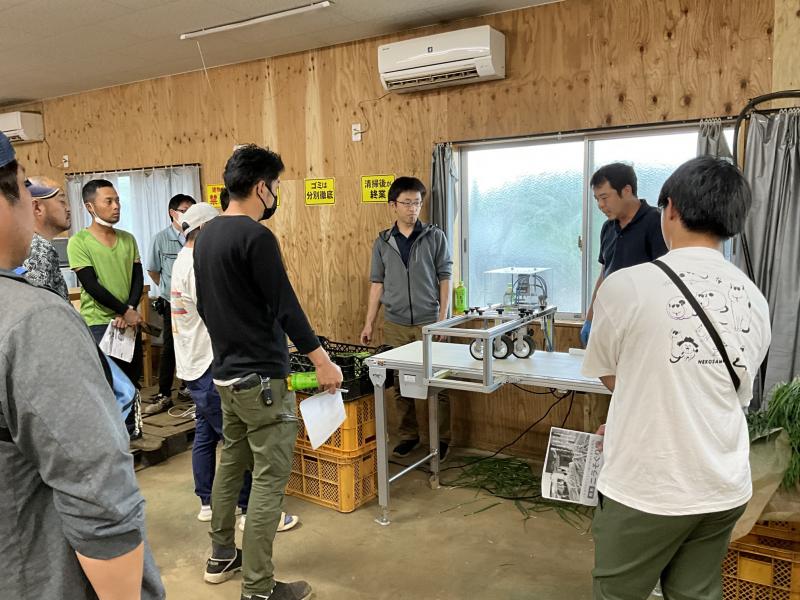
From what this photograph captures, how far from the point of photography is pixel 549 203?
12.3ft

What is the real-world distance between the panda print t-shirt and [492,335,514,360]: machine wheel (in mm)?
1440

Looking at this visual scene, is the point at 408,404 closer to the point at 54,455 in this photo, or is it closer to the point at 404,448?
the point at 404,448

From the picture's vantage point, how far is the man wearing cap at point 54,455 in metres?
0.79

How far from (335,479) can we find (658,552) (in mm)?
2004

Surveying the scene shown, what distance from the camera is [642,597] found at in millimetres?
1444

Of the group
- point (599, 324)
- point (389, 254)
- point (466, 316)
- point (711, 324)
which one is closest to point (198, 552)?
point (466, 316)

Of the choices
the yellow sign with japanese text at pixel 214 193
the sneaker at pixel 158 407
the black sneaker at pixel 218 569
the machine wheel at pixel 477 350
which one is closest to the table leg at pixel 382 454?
the machine wheel at pixel 477 350

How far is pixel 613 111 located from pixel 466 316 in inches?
58.3

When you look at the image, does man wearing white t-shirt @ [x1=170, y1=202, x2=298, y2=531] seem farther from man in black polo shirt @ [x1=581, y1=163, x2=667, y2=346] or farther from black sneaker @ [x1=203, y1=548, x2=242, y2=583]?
man in black polo shirt @ [x1=581, y1=163, x2=667, y2=346]

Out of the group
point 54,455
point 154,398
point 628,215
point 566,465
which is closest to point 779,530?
point 566,465

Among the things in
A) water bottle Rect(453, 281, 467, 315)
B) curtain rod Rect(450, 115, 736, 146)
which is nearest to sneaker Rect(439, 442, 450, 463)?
water bottle Rect(453, 281, 467, 315)

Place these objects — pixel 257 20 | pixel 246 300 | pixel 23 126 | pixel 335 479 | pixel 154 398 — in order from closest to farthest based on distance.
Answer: pixel 246 300 < pixel 335 479 < pixel 257 20 < pixel 154 398 < pixel 23 126

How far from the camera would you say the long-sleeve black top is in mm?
2080

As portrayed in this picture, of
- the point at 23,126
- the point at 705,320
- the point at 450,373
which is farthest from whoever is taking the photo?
the point at 23,126
